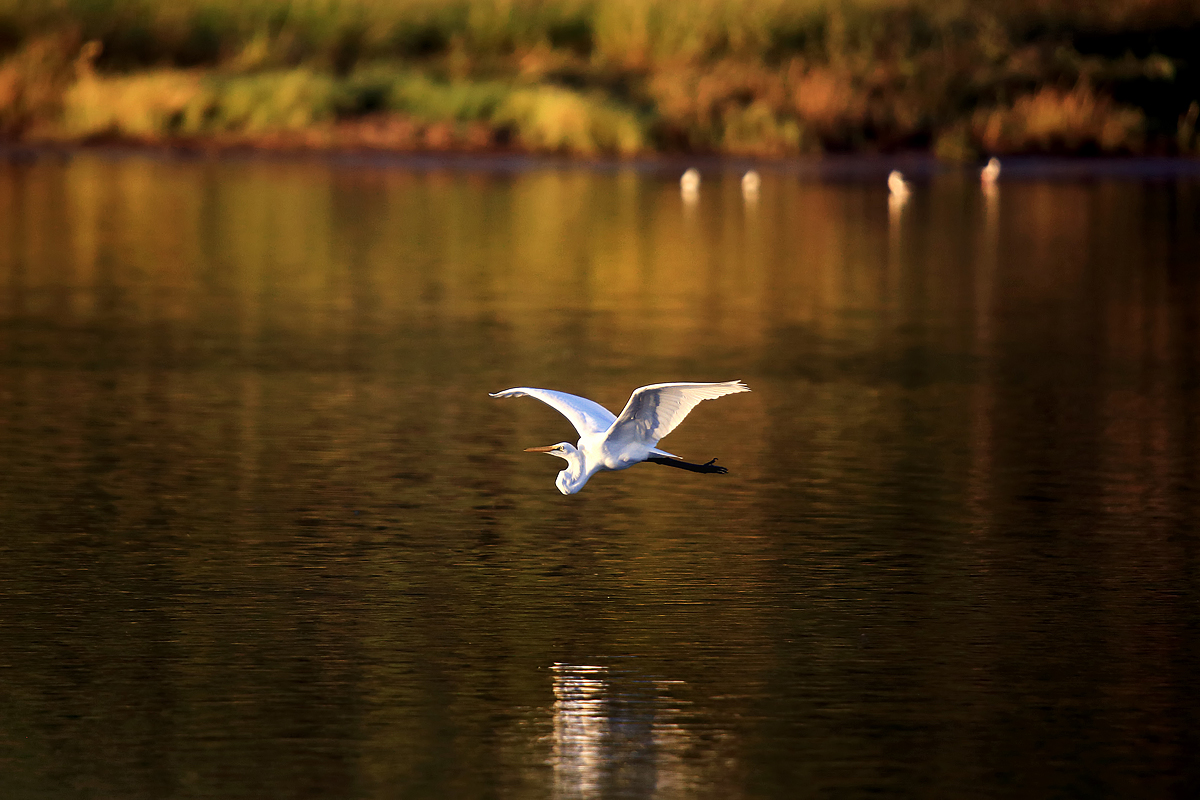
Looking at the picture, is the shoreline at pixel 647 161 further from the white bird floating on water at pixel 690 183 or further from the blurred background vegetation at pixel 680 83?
the white bird floating on water at pixel 690 183

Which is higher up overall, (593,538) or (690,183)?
(690,183)

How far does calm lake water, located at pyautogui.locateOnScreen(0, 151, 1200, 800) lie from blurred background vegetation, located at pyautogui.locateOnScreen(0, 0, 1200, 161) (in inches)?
521

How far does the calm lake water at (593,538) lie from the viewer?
7469mm

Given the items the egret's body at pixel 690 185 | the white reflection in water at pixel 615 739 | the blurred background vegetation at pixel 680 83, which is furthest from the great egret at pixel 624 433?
the blurred background vegetation at pixel 680 83

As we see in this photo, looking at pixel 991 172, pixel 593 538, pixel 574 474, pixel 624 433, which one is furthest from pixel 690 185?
pixel 624 433

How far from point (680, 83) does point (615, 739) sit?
2976cm

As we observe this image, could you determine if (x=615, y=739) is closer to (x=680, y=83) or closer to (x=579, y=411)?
(x=579, y=411)

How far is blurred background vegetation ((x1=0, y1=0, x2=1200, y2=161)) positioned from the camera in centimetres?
3634

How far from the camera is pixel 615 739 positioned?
7523 mm

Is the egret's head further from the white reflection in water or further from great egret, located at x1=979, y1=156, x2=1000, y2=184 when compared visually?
great egret, located at x1=979, y1=156, x2=1000, y2=184

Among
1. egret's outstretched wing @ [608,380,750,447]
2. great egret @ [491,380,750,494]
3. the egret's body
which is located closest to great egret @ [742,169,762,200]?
the egret's body

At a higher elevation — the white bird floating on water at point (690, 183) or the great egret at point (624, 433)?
the white bird floating on water at point (690, 183)

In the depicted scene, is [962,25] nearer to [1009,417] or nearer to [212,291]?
[212,291]

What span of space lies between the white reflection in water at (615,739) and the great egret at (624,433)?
4.95ft
